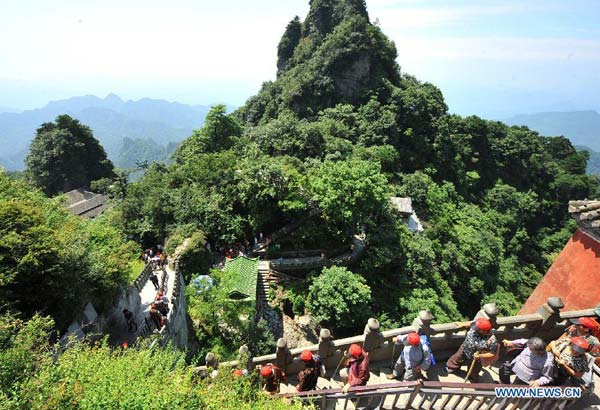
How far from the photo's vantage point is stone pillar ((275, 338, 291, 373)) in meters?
9.22

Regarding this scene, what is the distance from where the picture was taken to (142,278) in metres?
20.8

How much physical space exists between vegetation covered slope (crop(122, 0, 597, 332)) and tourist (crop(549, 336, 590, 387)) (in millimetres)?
15456

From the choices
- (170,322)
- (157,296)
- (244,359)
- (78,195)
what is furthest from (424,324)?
(78,195)

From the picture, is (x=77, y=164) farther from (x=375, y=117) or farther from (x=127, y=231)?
(x=375, y=117)

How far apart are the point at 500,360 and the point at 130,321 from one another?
52.4ft

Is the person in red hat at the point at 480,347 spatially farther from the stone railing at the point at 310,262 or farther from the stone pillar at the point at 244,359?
the stone railing at the point at 310,262

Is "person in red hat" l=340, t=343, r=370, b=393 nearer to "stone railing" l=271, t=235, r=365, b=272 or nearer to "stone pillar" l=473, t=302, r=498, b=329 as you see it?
"stone pillar" l=473, t=302, r=498, b=329

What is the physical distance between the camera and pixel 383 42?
54.2 metres

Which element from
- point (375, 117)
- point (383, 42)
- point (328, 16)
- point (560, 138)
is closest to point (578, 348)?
point (375, 117)

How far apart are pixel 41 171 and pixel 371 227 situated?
55.0 metres

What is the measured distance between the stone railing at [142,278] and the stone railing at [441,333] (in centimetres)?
1393

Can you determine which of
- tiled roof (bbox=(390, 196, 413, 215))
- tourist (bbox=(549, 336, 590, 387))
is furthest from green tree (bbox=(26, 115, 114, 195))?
tourist (bbox=(549, 336, 590, 387))

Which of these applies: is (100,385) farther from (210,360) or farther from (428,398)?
(428,398)

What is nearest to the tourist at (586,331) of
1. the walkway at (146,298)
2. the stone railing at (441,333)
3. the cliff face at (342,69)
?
the stone railing at (441,333)
